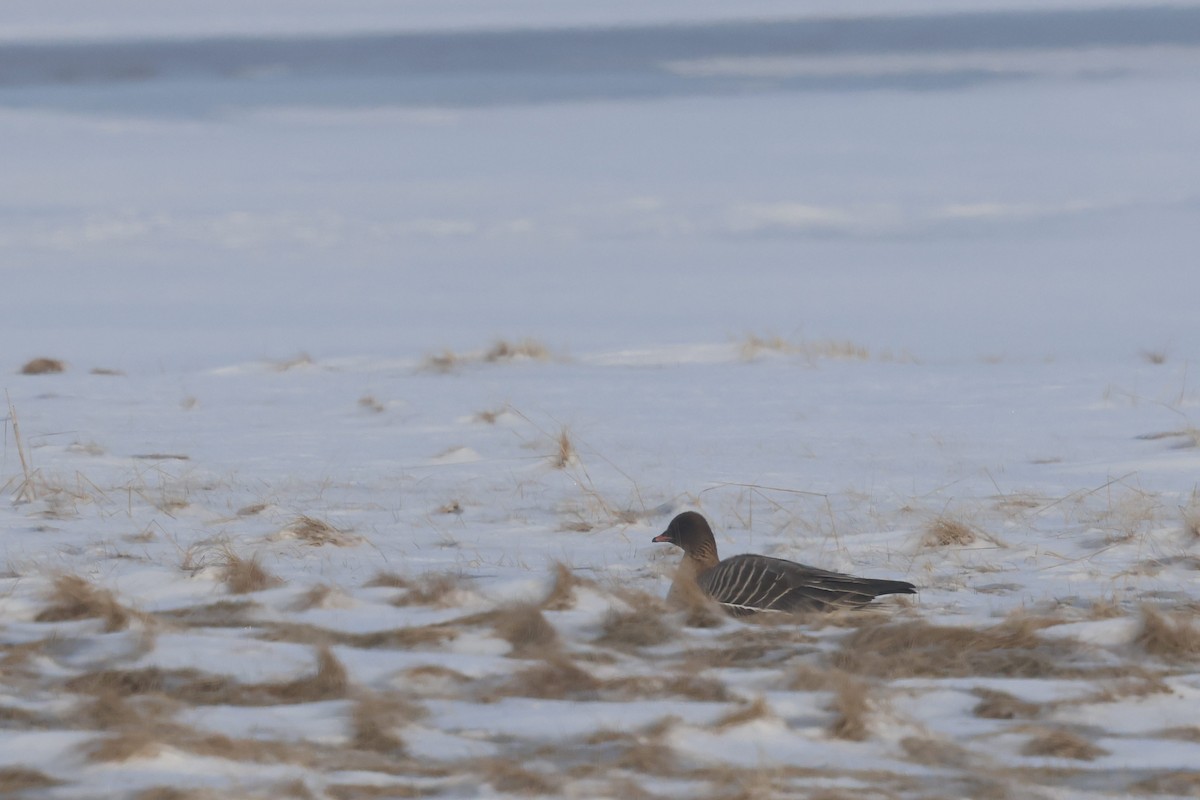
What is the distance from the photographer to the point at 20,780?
3406 mm

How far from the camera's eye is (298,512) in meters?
6.87

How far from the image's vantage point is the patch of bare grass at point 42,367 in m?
12.7

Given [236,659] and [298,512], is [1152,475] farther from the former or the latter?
[236,659]

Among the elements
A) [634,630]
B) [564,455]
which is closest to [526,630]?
[634,630]

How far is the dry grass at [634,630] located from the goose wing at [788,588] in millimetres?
381

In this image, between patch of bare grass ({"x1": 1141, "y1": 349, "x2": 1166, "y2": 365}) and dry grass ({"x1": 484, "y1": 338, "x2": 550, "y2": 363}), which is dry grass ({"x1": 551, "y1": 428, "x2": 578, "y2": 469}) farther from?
patch of bare grass ({"x1": 1141, "y1": 349, "x2": 1166, "y2": 365})

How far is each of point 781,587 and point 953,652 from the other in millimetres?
702

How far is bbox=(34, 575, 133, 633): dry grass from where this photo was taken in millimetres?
4629

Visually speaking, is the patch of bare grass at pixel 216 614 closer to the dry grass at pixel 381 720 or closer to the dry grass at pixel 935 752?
the dry grass at pixel 381 720

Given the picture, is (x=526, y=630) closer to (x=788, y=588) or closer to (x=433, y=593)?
(x=433, y=593)

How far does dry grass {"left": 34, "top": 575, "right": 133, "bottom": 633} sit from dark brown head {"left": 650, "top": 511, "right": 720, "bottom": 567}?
2020 mm

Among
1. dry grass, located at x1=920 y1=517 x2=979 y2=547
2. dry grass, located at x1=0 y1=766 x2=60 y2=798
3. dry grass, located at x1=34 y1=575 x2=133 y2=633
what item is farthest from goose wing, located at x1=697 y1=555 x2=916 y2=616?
dry grass, located at x1=0 y1=766 x2=60 y2=798

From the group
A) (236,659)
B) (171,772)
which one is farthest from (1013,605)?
(171,772)

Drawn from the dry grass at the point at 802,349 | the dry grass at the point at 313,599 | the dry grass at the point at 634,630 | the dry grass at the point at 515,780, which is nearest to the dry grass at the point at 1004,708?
the dry grass at the point at 634,630
